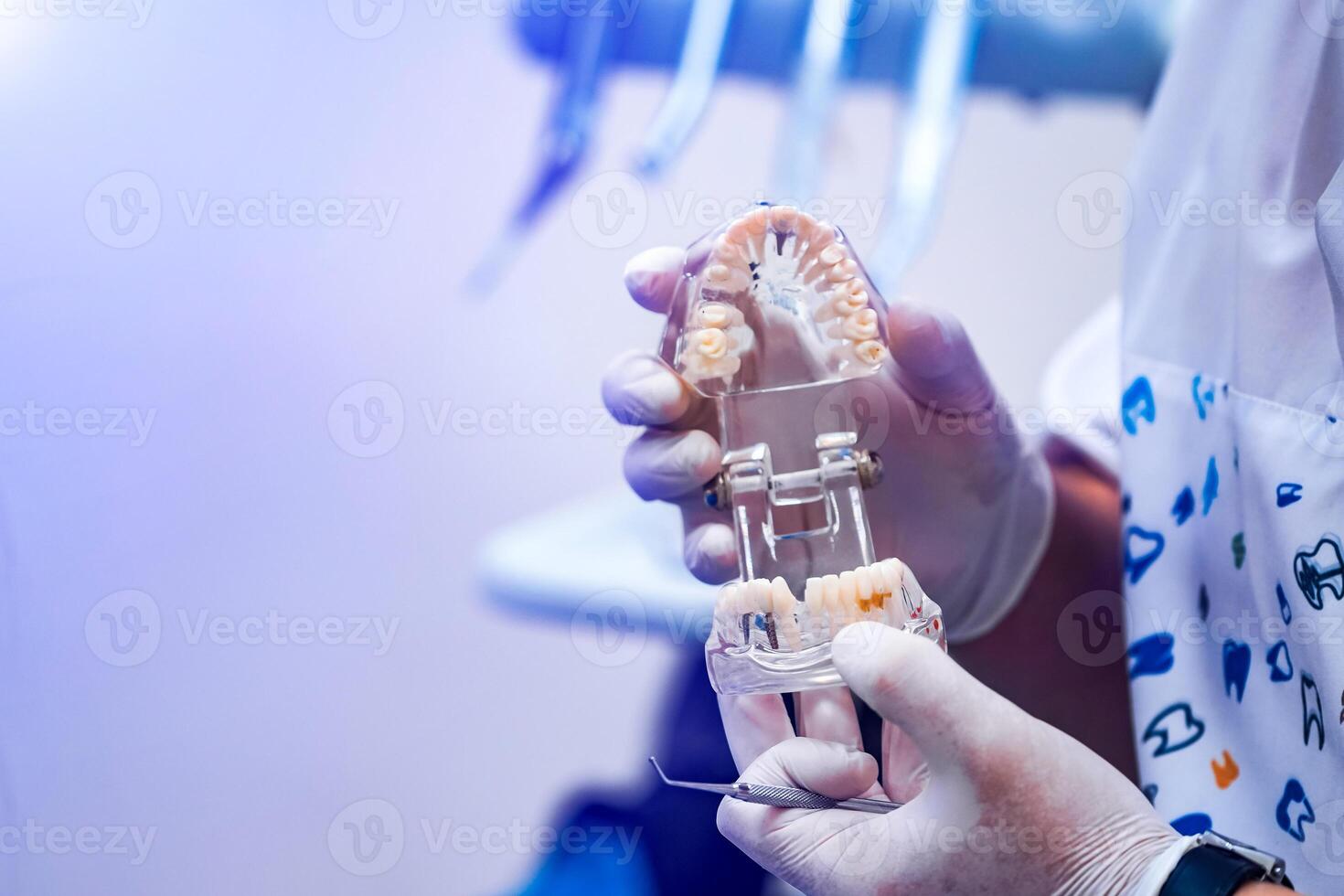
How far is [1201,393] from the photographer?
1.26 meters

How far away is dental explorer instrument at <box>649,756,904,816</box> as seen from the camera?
2.91 feet

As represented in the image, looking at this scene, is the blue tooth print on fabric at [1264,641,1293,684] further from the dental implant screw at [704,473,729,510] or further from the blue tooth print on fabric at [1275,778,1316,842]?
the dental implant screw at [704,473,729,510]

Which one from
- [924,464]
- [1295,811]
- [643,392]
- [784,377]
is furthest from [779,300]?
[1295,811]

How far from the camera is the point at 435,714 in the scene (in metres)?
1.44

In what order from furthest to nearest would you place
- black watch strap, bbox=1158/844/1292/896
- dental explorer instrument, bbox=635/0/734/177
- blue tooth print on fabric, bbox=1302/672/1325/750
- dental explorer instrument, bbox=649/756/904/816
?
dental explorer instrument, bbox=635/0/734/177, blue tooth print on fabric, bbox=1302/672/1325/750, dental explorer instrument, bbox=649/756/904/816, black watch strap, bbox=1158/844/1292/896

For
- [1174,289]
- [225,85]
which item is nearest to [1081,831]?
[1174,289]

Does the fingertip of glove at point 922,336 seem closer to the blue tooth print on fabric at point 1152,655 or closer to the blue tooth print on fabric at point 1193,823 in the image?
the blue tooth print on fabric at point 1152,655

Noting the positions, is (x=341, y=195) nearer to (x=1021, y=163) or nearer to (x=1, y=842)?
(x=1, y=842)

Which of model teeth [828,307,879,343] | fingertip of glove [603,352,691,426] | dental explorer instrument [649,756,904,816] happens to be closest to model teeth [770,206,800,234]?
model teeth [828,307,879,343]

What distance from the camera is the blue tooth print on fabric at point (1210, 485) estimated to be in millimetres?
1223

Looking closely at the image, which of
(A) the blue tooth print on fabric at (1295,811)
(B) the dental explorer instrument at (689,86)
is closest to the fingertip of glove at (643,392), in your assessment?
(B) the dental explorer instrument at (689,86)

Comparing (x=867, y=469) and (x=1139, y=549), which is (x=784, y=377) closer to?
(x=867, y=469)

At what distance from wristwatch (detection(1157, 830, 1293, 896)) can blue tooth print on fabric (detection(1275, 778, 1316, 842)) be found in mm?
239

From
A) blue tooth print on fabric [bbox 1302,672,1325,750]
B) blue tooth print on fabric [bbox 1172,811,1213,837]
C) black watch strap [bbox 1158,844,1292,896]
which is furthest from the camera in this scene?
blue tooth print on fabric [bbox 1172,811,1213,837]
